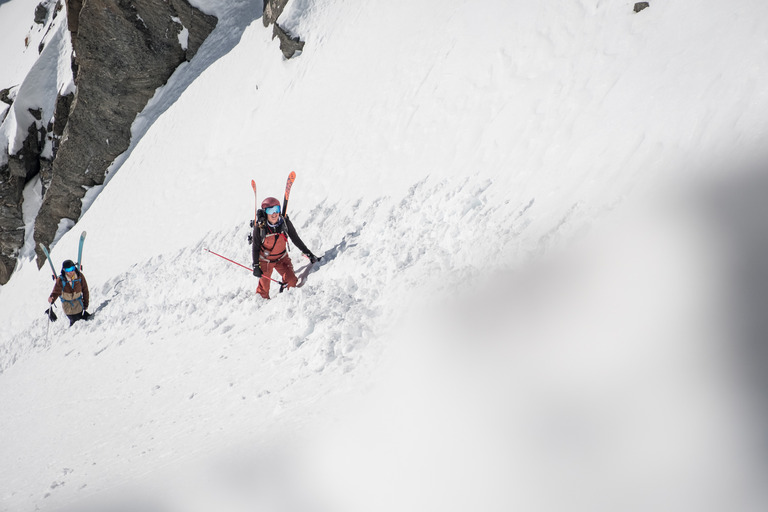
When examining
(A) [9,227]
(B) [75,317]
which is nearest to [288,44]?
(B) [75,317]

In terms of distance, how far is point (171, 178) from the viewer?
1664cm

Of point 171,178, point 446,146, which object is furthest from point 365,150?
point 171,178

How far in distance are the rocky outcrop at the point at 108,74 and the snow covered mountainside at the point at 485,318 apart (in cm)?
1476

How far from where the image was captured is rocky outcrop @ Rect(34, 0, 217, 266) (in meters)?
20.8

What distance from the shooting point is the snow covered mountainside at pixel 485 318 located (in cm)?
270

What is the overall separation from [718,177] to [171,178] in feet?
54.0

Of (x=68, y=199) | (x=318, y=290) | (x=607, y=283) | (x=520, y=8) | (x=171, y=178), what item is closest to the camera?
(x=607, y=283)

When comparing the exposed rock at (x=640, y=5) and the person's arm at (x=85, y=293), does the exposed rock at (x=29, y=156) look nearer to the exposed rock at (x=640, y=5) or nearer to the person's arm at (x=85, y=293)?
the person's arm at (x=85, y=293)

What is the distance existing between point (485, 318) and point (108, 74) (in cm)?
2350

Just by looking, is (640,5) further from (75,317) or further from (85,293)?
(75,317)

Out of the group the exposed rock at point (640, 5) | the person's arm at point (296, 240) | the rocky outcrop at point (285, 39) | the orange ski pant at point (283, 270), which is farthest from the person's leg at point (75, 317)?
the exposed rock at point (640, 5)

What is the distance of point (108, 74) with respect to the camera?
2148 cm

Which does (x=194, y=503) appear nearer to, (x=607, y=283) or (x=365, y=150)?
(x=607, y=283)

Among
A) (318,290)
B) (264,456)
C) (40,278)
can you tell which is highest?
(318,290)
